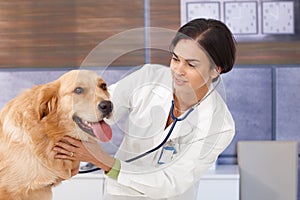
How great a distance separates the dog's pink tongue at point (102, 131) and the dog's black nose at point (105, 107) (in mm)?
33

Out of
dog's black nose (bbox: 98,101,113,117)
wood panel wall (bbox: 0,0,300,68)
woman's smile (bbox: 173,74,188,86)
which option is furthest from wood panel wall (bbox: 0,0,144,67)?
dog's black nose (bbox: 98,101,113,117)

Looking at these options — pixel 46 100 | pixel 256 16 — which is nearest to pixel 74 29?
pixel 256 16

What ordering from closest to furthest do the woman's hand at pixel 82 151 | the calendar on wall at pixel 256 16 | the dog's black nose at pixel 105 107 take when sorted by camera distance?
the dog's black nose at pixel 105 107, the woman's hand at pixel 82 151, the calendar on wall at pixel 256 16

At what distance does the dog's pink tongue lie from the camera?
148 centimetres

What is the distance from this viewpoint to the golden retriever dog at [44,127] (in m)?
1.47

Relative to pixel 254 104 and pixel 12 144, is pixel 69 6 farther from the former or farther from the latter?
pixel 12 144

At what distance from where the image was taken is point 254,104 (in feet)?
11.7

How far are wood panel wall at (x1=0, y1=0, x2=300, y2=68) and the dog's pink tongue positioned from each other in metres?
2.02

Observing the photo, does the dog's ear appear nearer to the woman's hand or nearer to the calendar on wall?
the woman's hand

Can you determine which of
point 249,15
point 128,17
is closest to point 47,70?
point 128,17

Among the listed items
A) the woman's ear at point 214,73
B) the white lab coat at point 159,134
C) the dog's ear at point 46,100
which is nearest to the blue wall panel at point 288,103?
the white lab coat at point 159,134

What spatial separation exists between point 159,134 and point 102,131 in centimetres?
21

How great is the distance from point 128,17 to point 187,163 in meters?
2.01

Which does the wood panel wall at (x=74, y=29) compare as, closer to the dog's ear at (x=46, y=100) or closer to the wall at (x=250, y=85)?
the wall at (x=250, y=85)
